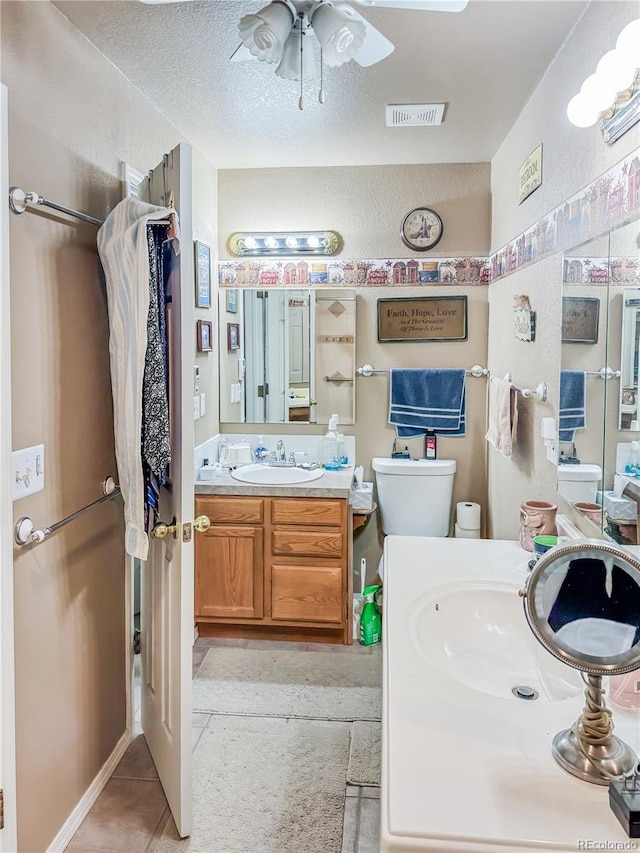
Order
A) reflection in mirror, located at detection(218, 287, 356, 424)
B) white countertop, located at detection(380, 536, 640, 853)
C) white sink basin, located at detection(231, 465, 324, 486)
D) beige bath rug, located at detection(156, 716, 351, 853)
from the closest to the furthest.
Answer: white countertop, located at detection(380, 536, 640, 853)
beige bath rug, located at detection(156, 716, 351, 853)
white sink basin, located at detection(231, 465, 324, 486)
reflection in mirror, located at detection(218, 287, 356, 424)

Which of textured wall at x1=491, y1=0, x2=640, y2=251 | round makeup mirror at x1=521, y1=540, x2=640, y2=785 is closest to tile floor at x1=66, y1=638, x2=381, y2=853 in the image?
round makeup mirror at x1=521, y1=540, x2=640, y2=785

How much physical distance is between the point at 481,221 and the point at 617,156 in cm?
181

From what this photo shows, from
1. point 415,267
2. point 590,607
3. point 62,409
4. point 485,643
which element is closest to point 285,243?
point 415,267

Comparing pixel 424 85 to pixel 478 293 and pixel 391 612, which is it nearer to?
pixel 478 293

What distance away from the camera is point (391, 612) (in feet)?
4.81

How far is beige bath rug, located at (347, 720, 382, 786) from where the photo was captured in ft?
6.75

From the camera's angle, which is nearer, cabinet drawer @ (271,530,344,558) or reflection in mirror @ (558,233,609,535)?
reflection in mirror @ (558,233,609,535)

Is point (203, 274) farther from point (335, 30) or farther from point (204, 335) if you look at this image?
point (335, 30)

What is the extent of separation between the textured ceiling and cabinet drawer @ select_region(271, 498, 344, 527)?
1737 mm

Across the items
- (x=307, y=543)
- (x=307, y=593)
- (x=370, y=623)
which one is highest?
(x=307, y=543)

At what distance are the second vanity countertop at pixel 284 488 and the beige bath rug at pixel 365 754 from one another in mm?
1009

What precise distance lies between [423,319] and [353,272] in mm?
476

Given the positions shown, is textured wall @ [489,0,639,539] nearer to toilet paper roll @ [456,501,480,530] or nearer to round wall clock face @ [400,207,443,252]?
toilet paper roll @ [456,501,480,530]

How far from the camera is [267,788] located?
2.02 m
